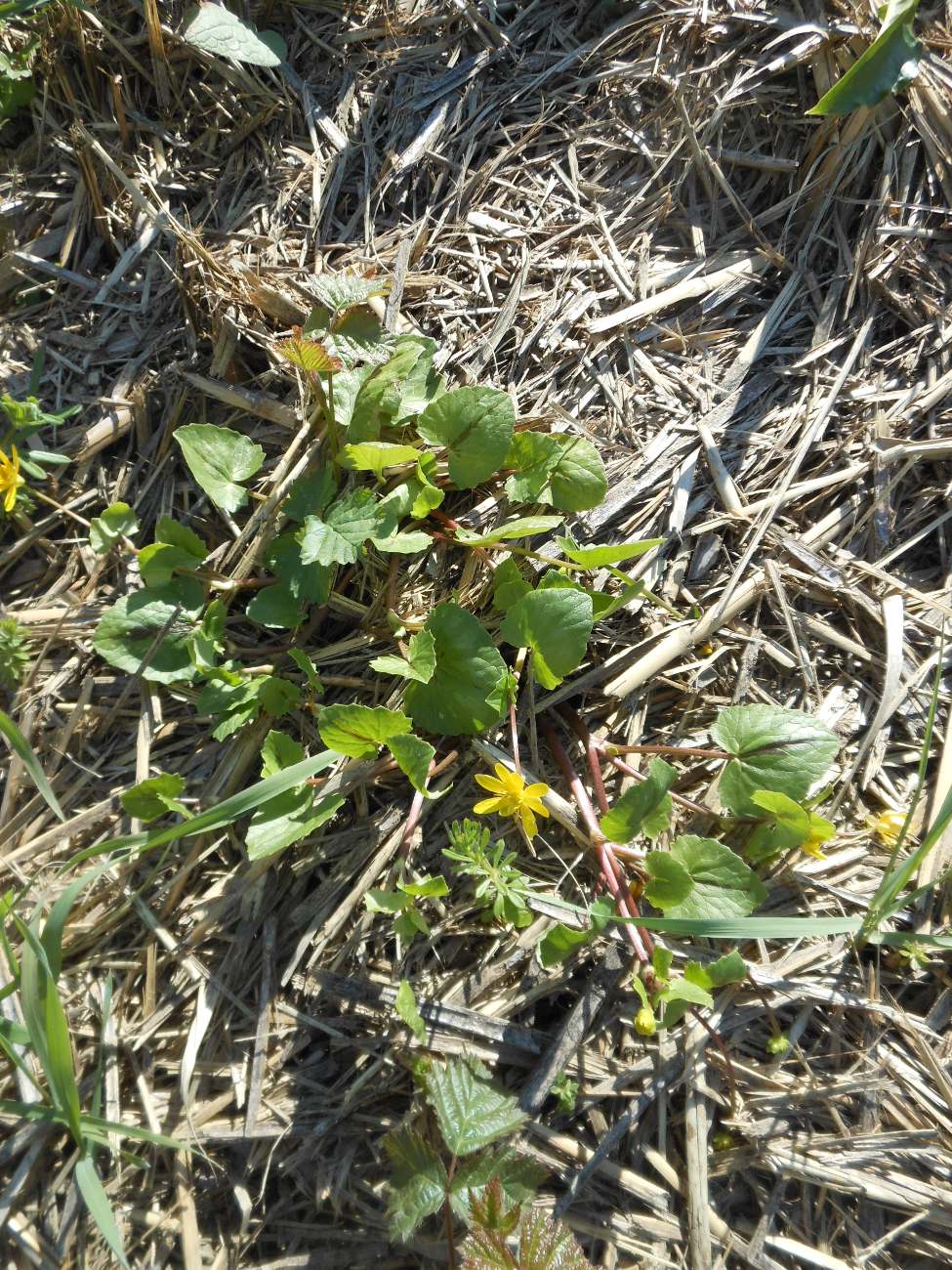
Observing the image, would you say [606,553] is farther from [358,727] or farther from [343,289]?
[343,289]

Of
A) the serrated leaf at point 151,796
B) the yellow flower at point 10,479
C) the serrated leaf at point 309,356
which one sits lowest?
the serrated leaf at point 151,796

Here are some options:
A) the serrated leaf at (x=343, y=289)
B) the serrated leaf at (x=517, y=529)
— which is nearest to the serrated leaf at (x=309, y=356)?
the serrated leaf at (x=343, y=289)

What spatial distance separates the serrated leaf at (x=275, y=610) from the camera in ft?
6.15

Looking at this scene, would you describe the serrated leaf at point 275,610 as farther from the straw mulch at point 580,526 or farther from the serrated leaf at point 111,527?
the serrated leaf at point 111,527

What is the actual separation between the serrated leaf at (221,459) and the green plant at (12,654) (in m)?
0.51

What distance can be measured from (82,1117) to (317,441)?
1.38 meters

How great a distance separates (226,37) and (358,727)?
1.68 meters

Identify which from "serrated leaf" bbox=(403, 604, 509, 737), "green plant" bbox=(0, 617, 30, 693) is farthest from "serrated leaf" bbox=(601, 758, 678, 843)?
"green plant" bbox=(0, 617, 30, 693)

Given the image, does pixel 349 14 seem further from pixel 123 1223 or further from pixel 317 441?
pixel 123 1223

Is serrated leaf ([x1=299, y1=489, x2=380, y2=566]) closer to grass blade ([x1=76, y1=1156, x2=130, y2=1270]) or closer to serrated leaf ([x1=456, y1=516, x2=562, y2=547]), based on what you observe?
serrated leaf ([x1=456, y1=516, x2=562, y2=547])

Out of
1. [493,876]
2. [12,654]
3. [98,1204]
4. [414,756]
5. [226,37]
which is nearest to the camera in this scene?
[98,1204]

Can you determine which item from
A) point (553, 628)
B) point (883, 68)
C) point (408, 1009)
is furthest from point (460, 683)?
point (883, 68)

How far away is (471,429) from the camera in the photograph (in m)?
1.87

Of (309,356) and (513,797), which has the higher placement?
(309,356)
